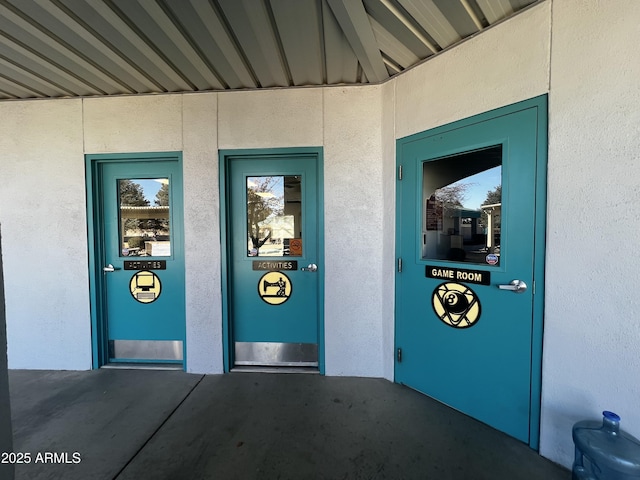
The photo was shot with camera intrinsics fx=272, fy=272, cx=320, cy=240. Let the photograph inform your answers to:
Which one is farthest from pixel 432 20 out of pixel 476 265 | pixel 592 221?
pixel 476 265

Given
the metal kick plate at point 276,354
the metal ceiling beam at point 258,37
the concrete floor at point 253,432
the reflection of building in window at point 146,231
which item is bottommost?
the concrete floor at point 253,432

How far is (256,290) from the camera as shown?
2.96m

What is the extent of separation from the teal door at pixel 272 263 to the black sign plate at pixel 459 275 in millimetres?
1138

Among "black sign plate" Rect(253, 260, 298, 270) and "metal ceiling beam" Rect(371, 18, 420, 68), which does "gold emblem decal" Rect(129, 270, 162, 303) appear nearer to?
"black sign plate" Rect(253, 260, 298, 270)

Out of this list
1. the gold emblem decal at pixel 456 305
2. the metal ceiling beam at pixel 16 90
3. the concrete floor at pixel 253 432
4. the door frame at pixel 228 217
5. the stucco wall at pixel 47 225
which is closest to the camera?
the concrete floor at pixel 253 432

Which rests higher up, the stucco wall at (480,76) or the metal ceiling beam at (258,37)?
the metal ceiling beam at (258,37)

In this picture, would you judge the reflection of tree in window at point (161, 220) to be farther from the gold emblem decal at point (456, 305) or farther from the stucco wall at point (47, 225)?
the gold emblem decal at point (456, 305)

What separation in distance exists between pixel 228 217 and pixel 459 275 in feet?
7.49

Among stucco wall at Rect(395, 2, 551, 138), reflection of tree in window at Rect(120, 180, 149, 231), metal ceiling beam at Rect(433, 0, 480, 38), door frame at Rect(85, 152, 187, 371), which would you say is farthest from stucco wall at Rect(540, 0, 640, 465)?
reflection of tree in window at Rect(120, 180, 149, 231)

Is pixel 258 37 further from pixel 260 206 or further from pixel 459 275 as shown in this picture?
pixel 459 275

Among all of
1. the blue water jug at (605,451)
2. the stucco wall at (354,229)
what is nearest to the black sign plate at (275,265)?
the stucco wall at (354,229)

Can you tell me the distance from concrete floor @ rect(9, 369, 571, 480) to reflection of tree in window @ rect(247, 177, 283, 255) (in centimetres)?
146

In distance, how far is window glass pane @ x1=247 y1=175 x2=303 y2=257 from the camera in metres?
2.91

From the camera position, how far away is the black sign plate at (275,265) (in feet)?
9.57
